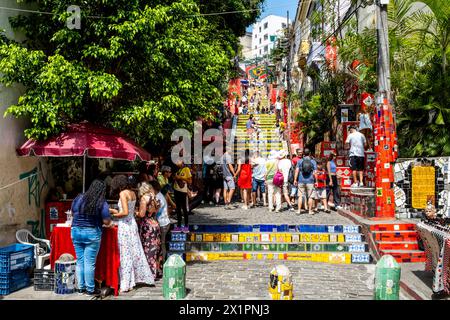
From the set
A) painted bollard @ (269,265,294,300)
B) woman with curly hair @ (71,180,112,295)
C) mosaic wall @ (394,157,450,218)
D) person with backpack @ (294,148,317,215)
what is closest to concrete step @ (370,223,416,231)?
mosaic wall @ (394,157,450,218)

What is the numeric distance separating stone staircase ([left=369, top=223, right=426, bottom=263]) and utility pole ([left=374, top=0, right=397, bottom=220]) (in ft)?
2.02

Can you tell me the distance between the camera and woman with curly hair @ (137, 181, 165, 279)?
797 cm

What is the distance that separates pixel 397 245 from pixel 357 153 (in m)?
3.60

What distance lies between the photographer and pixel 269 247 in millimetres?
9820

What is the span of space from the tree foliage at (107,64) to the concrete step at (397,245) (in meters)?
4.90

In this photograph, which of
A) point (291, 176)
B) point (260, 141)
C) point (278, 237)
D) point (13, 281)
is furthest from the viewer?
point (260, 141)

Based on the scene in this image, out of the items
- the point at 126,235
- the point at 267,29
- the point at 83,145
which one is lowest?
the point at 126,235

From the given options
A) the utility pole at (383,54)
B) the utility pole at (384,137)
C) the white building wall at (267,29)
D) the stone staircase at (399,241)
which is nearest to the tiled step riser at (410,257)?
the stone staircase at (399,241)

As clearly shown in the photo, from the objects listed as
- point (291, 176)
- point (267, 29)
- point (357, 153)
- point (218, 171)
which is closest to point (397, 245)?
point (357, 153)

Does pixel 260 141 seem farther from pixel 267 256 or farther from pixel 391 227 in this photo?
pixel 267 256

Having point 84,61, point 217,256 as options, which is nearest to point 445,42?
point 217,256
